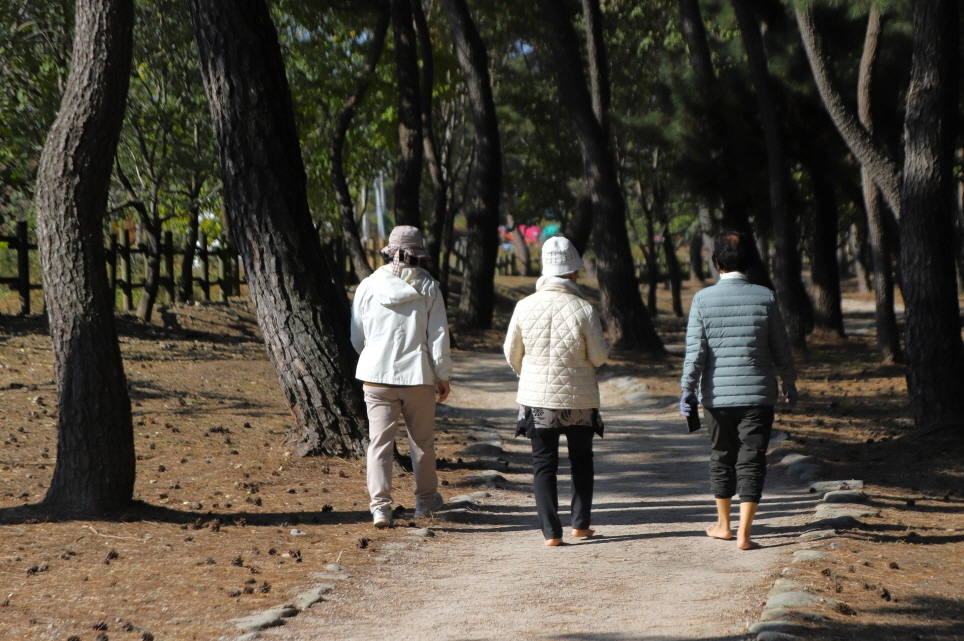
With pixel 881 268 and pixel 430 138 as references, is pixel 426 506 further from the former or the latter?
pixel 430 138

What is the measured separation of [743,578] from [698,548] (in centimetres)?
79

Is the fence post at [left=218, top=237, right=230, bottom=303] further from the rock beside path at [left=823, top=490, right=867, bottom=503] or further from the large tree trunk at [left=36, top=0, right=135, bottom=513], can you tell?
the rock beside path at [left=823, top=490, right=867, bottom=503]

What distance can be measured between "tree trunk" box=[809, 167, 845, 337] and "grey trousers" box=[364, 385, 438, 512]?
14.9m

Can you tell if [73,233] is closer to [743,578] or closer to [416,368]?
[416,368]

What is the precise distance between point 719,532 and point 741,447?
1.94 feet

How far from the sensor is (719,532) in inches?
242

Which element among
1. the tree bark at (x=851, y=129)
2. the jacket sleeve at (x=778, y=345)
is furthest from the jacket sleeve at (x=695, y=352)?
the tree bark at (x=851, y=129)

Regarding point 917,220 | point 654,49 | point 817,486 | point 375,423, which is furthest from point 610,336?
point 654,49

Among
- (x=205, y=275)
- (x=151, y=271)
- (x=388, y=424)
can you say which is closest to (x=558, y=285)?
(x=388, y=424)

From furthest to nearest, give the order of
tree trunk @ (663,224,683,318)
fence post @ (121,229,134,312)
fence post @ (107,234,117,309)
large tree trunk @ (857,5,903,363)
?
tree trunk @ (663,224,683,318) < fence post @ (121,229,134,312) < fence post @ (107,234,117,309) < large tree trunk @ (857,5,903,363)

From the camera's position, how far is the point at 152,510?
677cm

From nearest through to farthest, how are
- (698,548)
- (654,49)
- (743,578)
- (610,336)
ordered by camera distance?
1. (743,578)
2. (698,548)
3. (610,336)
4. (654,49)

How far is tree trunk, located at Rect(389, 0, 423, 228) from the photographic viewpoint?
60.0ft

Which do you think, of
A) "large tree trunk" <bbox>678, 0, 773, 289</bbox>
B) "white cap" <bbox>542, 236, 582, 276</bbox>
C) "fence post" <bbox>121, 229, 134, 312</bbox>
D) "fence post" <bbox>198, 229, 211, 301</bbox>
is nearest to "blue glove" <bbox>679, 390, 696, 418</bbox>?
"white cap" <bbox>542, 236, 582, 276</bbox>
